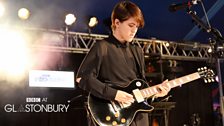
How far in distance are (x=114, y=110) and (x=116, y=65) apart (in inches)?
12.4

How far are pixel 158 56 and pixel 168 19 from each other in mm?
765

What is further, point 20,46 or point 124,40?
point 20,46

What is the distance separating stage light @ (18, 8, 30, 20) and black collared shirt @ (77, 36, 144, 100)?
380 centimetres

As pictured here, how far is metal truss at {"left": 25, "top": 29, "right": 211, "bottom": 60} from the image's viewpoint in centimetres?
663

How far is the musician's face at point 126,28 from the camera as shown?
2387 millimetres

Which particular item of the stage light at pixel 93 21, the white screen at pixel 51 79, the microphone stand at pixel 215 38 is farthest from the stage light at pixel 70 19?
the microphone stand at pixel 215 38

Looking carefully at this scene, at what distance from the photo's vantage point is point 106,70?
92.7 inches

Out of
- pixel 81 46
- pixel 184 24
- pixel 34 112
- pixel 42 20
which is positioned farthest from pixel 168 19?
pixel 34 112

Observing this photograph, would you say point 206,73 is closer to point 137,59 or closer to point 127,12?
point 137,59

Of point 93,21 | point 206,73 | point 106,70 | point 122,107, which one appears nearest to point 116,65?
point 106,70

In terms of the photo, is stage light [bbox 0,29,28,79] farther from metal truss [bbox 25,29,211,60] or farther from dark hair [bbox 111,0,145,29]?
dark hair [bbox 111,0,145,29]

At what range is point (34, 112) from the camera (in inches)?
260

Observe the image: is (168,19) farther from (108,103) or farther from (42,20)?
(108,103)

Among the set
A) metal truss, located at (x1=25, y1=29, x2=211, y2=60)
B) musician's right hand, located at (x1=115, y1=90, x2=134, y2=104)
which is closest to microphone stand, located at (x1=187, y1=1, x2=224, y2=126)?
musician's right hand, located at (x1=115, y1=90, x2=134, y2=104)
